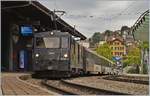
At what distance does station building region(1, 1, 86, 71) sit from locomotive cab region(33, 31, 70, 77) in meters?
9.28

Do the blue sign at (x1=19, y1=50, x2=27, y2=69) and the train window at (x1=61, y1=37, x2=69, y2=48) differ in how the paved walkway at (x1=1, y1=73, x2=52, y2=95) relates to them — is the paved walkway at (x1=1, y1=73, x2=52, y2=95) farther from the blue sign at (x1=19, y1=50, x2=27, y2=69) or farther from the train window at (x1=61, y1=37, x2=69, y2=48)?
the blue sign at (x1=19, y1=50, x2=27, y2=69)

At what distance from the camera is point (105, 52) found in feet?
388

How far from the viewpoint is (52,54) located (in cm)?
3080

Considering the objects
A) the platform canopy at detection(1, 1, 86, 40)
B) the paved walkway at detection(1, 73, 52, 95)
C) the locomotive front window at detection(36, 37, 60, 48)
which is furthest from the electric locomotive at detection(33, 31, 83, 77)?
the paved walkway at detection(1, 73, 52, 95)

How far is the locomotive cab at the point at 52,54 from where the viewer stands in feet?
100

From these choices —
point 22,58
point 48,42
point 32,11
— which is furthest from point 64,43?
point 22,58

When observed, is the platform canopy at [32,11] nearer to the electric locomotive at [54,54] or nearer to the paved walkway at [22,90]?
the electric locomotive at [54,54]

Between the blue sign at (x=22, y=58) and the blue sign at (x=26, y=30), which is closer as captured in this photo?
the blue sign at (x=26, y=30)

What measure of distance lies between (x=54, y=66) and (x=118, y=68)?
38041 millimetres

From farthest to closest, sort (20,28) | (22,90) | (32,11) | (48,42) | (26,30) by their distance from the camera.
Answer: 1. (20,28)
2. (26,30)
3. (32,11)
4. (48,42)
5. (22,90)

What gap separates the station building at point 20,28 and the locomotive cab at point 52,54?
928cm

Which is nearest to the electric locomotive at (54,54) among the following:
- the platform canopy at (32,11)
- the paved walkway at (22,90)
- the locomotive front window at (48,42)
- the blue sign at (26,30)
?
the locomotive front window at (48,42)

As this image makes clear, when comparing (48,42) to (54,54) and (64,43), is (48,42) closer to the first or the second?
(54,54)

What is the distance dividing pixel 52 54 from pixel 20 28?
64.4 ft
